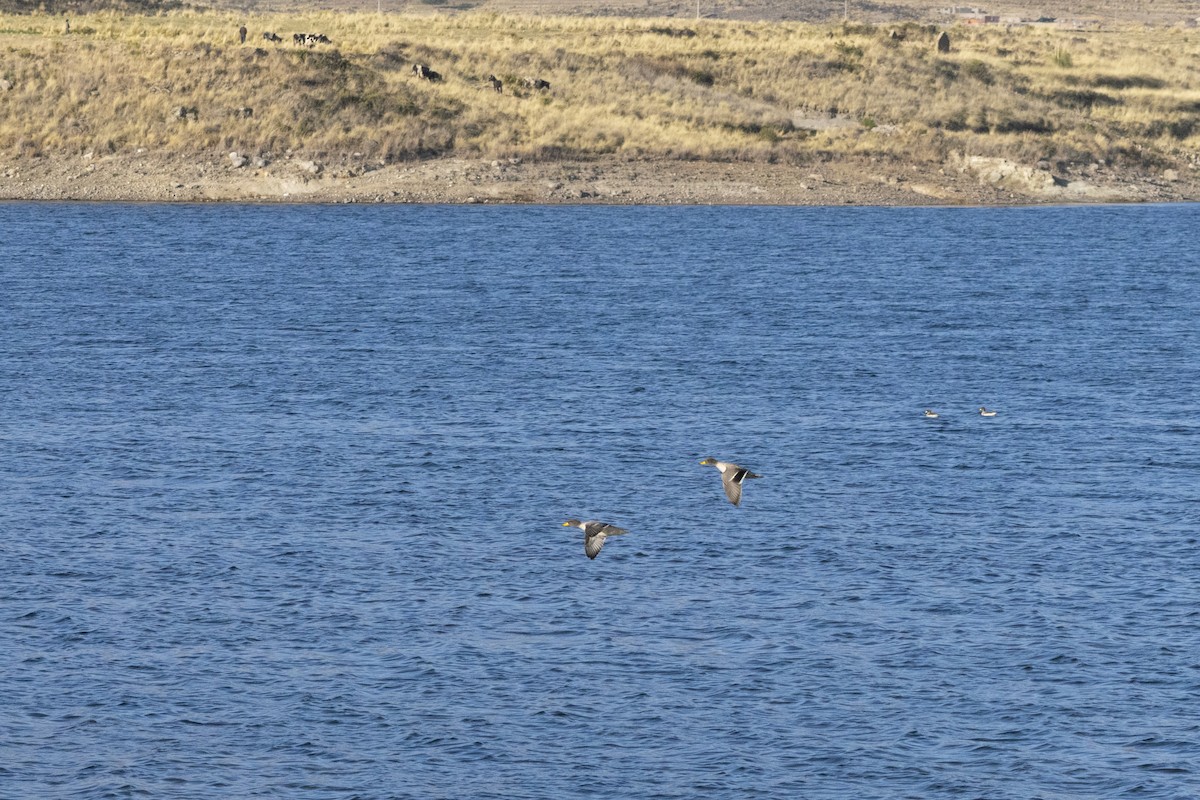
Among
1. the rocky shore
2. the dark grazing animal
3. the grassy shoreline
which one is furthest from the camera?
the dark grazing animal

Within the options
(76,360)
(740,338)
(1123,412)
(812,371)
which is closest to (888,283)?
(740,338)

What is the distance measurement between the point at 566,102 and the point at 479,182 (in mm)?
12630

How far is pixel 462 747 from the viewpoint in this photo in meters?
23.8

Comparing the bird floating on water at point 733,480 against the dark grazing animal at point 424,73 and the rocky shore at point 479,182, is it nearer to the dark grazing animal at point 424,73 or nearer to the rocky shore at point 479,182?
the rocky shore at point 479,182

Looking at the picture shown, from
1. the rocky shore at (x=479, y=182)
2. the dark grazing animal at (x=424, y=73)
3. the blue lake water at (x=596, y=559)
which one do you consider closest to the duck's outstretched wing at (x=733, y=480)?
the blue lake water at (x=596, y=559)

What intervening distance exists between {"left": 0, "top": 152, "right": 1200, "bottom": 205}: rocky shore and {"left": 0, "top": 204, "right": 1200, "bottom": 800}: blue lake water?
36056mm

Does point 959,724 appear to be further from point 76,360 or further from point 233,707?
point 76,360

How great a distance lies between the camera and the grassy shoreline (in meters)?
106

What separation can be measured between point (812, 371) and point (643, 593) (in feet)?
78.3

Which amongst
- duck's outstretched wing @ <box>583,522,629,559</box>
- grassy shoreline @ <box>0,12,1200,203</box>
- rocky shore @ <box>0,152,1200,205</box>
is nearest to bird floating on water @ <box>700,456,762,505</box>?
duck's outstretched wing @ <box>583,522,629,559</box>

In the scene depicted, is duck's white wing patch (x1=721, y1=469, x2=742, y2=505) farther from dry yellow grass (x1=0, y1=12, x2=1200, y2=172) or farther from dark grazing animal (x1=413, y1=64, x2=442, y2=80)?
dark grazing animal (x1=413, y1=64, x2=442, y2=80)

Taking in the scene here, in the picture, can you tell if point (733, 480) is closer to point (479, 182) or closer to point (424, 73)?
point (479, 182)

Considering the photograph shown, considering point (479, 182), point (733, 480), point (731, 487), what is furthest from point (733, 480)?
point (479, 182)

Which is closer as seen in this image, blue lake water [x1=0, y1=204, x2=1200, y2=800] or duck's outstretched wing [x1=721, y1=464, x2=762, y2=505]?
blue lake water [x1=0, y1=204, x2=1200, y2=800]
